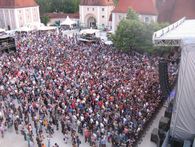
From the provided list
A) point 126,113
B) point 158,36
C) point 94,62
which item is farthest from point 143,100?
point 94,62

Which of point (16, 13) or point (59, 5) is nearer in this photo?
point (16, 13)

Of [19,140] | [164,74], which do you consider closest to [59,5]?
[19,140]

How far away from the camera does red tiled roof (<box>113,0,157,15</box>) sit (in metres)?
39.7

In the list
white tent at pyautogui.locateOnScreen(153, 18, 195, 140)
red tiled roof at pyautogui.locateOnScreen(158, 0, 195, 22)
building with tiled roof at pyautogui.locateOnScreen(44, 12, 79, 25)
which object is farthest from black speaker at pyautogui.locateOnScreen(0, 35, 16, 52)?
building with tiled roof at pyautogui.locateOnScreen(44, 12, 79, 25)

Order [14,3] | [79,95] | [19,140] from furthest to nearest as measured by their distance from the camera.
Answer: [14,3]
[79,95]
[19,140]

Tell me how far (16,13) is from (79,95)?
38.6 metres

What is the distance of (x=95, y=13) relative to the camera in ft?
182

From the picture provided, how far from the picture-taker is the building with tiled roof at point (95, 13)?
5483 centimetres

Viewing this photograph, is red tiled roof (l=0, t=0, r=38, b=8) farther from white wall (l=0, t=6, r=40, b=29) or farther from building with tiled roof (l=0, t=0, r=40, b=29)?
white wall (l=0, t=6, r=40, b=29)

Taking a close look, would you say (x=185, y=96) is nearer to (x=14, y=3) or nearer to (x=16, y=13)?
(x=16, y=13)

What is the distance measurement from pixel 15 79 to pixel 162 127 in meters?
12.6

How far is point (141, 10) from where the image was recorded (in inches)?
1617

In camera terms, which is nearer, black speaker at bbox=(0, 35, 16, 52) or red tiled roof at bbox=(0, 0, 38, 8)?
black speaker at bbox=(0, 35, 16, 52)

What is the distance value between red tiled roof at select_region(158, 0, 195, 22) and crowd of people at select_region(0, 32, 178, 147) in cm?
1121
